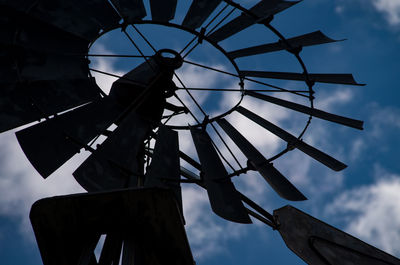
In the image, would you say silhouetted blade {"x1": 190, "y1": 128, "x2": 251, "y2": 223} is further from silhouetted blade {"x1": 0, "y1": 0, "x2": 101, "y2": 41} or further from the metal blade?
silhouetted blade {"x1": 0, "y1": 0, "x2": 101, "y2": 41}

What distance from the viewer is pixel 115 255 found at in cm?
352

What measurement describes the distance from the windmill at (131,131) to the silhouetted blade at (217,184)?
0.02 meters

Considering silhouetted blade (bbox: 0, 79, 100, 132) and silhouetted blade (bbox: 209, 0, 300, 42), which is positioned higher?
silhouetted blade (bbox: 209, 0, 300, 42)

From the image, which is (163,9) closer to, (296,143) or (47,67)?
(47,67)

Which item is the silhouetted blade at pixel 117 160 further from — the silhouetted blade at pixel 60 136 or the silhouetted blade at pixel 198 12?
the silhouetted blade at pixel 198 12

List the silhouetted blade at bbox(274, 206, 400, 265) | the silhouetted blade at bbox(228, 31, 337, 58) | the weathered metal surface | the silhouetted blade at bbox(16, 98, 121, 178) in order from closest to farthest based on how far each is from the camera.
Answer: the weathered metal surface < the silhouetted blade at bbox(16, 98, 121, 178) < the silhouetted blade at bbox(228, 31, 337, 58) < the silhouetted blade at bbox(274, 206, 400, 265)

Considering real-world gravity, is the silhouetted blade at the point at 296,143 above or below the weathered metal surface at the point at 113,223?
above

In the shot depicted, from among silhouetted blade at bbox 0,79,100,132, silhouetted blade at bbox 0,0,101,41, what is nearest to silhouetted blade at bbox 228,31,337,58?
silhouetted blade at bbox 0,0,101,41

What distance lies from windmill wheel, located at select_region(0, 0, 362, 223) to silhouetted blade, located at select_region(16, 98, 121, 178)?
0.01 metres

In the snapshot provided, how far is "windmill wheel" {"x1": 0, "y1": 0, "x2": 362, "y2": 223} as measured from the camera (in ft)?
14.1

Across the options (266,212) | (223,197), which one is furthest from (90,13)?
(266,212)

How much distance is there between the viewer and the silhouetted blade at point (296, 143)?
5113mm

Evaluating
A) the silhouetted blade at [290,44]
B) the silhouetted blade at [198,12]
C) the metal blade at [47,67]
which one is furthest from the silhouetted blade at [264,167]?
the metal blade at [47,67]

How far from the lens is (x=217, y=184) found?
453 centimetres
